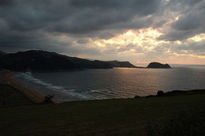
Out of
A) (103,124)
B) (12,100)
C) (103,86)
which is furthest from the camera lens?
(103,86)

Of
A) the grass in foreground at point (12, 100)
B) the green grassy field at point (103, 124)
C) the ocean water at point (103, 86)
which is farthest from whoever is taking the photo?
the ocean water at point (103, 86)

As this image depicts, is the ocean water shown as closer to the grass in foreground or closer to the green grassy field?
the grass in foreground

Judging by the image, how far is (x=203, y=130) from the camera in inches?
245

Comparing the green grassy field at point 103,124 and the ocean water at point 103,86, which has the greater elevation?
the green grassy field at point 103,124

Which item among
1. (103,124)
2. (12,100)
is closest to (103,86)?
(12,100)

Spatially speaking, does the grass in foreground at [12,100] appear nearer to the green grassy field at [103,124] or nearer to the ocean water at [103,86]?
the ocean water at [103,86]

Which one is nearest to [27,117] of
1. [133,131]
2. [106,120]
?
[106,120]

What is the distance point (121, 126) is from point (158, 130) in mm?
4872

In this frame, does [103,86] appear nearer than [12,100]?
No

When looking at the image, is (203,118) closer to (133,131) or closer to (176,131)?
(176,131)

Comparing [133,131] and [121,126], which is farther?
[121,126]

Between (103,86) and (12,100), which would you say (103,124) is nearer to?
(12,100)

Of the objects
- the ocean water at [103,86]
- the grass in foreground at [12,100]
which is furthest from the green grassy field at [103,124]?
the ocean water at [103,86]

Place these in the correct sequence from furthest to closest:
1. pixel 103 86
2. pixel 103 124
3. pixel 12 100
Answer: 1. pixel 103 86
2. pixel 12 100
3. pixel 103 124
